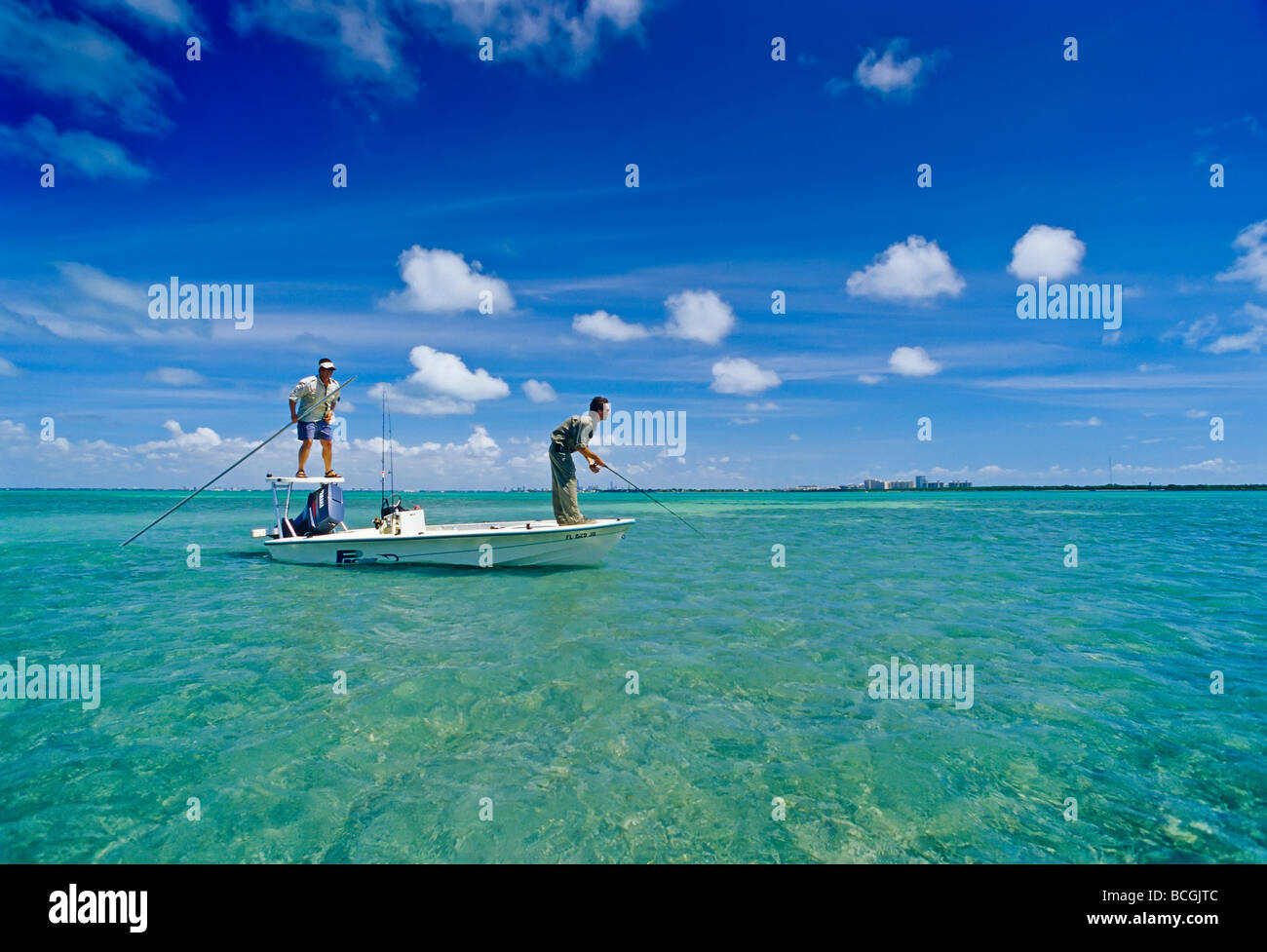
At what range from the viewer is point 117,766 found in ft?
19.6

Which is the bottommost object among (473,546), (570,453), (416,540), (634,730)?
(634,730)

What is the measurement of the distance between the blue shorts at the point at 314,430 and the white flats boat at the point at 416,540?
58.4 inches

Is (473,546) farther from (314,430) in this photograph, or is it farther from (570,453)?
(314,430)

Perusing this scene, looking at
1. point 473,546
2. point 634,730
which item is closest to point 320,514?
point 473,546

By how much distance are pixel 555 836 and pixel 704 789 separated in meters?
1.55

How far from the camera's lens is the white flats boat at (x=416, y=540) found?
58.0ft

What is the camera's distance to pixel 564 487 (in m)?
17.5

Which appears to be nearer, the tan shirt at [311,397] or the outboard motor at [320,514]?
the tan shirt at [311,397]

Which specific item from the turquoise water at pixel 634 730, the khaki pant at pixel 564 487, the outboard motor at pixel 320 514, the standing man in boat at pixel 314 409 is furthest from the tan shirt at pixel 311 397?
the khaki pant at pixel 564 487

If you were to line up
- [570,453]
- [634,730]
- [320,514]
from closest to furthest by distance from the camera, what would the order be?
[634,730] → [570,453] → [320,514]

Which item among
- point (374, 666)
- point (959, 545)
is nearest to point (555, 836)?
point (374, 666)

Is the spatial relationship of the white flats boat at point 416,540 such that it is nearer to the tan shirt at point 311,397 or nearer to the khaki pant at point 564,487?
the khaki pant at point 564,487

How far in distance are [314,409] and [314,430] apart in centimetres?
82

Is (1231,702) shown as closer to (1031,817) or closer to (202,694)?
(1031,817)
